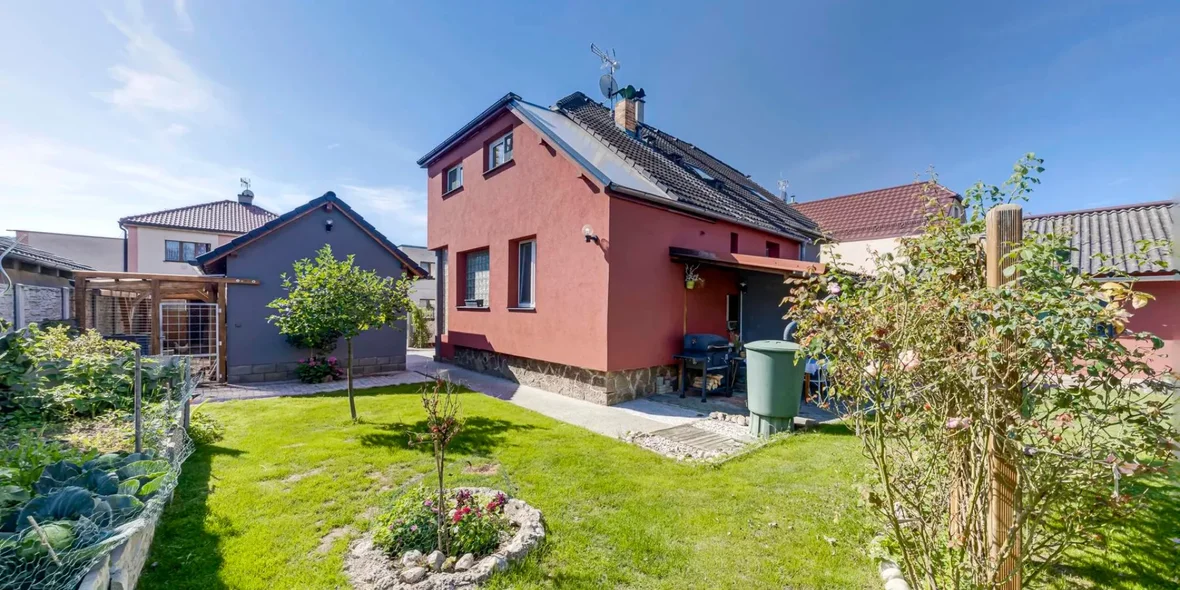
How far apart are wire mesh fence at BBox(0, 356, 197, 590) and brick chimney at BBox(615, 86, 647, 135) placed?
13748 mm

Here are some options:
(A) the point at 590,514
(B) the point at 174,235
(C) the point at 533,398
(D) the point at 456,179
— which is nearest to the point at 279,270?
(D) the point at 456,179

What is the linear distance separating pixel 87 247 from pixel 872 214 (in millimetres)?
51318

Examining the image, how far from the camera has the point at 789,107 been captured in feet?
48.3

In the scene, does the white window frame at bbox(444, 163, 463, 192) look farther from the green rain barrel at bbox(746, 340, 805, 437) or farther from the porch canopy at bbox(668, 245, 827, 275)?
the green rain barrel at bbox(746, 340, 805, 437)

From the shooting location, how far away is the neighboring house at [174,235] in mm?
27453

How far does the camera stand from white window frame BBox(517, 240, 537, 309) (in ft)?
36.0

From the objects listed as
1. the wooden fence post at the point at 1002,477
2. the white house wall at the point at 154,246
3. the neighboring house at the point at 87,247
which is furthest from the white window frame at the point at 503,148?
the neighboring house at the point at 87,247

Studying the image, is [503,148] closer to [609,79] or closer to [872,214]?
[609,79]

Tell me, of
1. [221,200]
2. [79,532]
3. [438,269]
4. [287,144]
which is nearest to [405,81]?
[287,144]

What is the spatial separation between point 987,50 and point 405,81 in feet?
46.5

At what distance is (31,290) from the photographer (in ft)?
30.8

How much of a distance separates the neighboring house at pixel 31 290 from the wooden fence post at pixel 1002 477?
511 inches

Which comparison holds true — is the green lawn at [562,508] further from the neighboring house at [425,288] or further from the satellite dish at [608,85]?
the neighboring house at [425,288]

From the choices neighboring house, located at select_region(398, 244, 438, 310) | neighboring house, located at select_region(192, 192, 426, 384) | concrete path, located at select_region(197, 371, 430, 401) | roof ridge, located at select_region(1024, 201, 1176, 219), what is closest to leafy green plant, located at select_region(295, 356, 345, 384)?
concrete path, located at select_region(197, 371, 430, 401)
